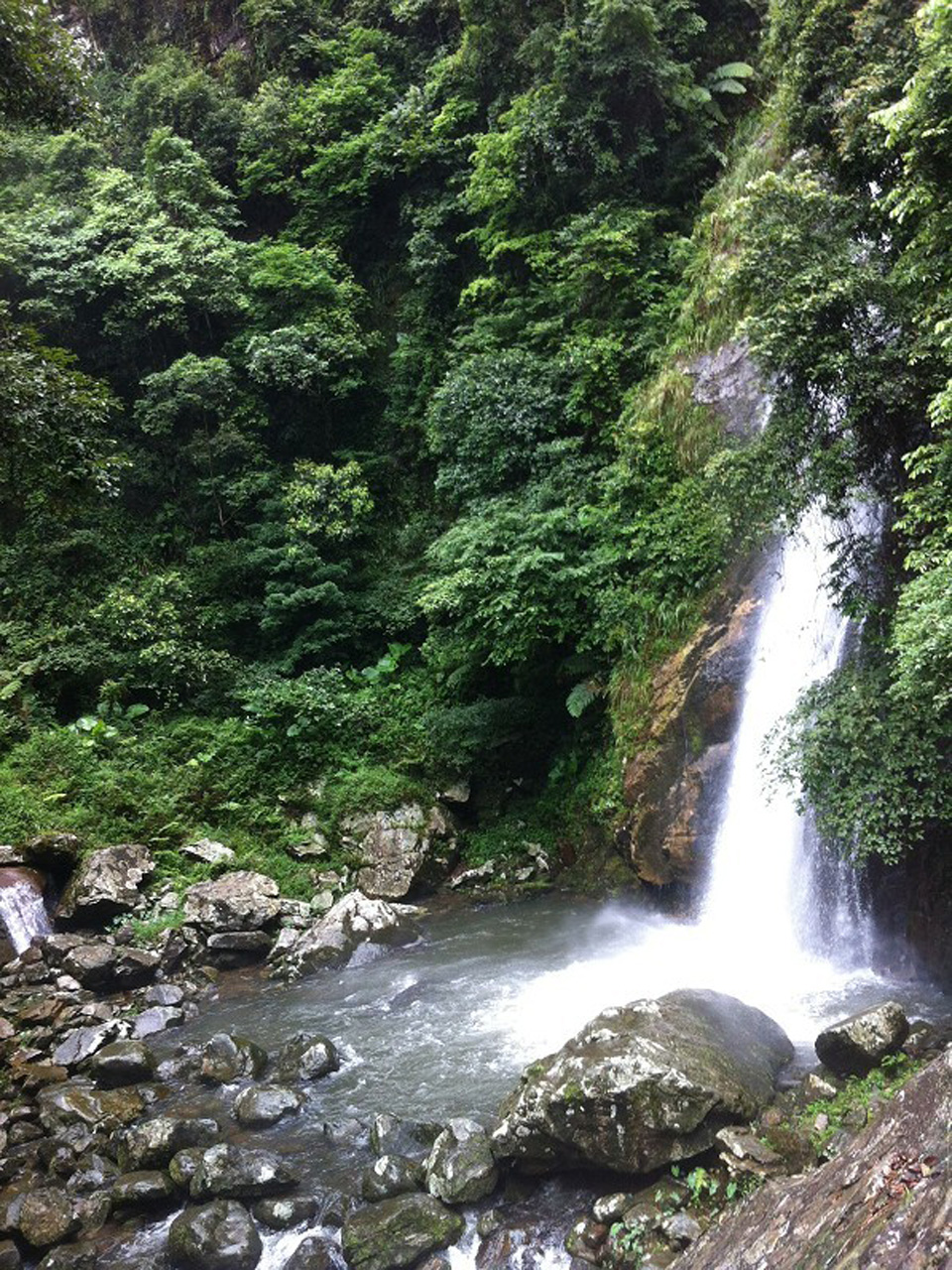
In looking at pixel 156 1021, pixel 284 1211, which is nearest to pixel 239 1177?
pixel 284 1211

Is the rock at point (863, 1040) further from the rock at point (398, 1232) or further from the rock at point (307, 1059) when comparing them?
the rock at point (307, 1059)

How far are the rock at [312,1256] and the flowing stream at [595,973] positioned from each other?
1.96 feet

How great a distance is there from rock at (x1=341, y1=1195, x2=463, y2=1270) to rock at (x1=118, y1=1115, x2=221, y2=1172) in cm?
179

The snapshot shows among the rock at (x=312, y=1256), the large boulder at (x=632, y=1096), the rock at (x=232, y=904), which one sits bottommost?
the rock at (x=312, y=1256)

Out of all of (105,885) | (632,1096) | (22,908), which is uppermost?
(632,1096)

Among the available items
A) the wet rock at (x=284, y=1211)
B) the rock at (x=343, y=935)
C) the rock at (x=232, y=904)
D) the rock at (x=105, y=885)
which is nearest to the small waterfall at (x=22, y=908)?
the rock at (x=105, y=885)

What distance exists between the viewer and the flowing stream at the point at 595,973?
7.89 metres

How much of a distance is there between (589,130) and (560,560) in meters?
8.30

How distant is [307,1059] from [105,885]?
556 cm

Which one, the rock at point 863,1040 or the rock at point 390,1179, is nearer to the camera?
the rock at point 390,1179

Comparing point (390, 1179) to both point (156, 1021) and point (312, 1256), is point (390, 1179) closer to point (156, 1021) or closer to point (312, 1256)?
point (312, 1256)

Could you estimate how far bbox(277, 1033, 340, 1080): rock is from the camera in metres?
8.46

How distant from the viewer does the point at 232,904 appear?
41.4 ft

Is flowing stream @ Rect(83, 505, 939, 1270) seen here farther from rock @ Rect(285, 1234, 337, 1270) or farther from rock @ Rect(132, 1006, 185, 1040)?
rock @ Rect(285, 1234, 337, 1270)
